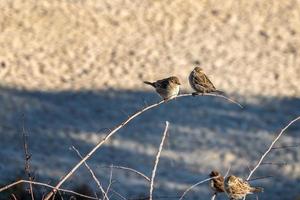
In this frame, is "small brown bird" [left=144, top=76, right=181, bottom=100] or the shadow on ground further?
the shadow on ground

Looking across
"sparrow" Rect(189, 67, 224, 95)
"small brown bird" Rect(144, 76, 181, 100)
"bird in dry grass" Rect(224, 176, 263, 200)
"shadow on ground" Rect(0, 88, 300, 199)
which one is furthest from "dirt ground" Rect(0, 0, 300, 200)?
"bird in dry grass" Rect(224, 176, 263, 200)

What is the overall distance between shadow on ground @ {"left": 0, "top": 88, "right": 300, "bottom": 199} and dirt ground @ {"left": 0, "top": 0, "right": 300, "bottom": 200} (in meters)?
0.02


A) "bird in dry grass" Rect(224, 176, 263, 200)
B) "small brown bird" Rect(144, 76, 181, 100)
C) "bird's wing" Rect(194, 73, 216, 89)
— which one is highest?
"bird's wing" Rect(194, 73, 216, 89)

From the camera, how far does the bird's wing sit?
8047 millimetres

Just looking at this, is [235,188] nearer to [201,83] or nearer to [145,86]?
[201,83]

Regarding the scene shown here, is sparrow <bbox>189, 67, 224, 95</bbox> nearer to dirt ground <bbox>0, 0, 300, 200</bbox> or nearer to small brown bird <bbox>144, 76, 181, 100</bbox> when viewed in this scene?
small brown bird <bbox>144, 76, 181, 100</bbox>

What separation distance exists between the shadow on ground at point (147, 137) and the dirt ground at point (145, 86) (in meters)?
0.02

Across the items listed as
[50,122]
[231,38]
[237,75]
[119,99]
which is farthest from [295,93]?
[50,122]

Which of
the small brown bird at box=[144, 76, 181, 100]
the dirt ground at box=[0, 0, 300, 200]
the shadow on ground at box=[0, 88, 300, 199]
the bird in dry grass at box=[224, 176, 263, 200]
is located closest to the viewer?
the bird in dry grass at box=[224, 176, 263, 200]

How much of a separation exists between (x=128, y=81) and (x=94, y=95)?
2.54ft

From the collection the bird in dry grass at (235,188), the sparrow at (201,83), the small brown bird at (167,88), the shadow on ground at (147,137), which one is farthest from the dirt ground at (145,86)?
the bird in dry grass at (235,188)

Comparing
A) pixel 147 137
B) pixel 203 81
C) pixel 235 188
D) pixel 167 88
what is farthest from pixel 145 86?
pixel 235 188

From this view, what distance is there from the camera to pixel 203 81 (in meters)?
8.12

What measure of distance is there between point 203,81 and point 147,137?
5050 mm
